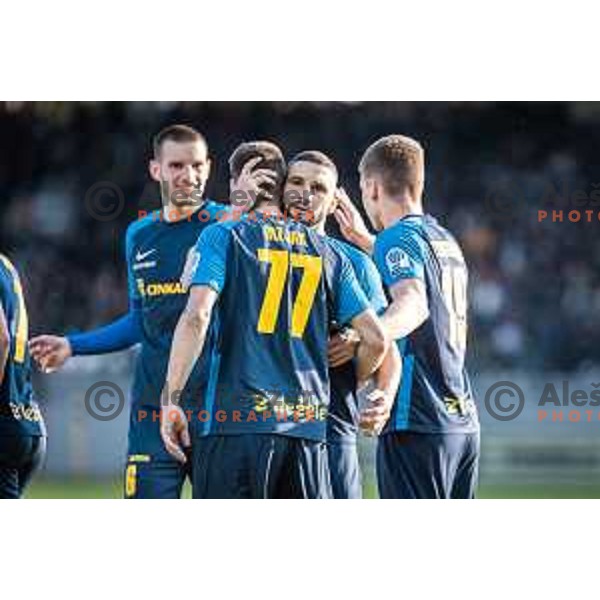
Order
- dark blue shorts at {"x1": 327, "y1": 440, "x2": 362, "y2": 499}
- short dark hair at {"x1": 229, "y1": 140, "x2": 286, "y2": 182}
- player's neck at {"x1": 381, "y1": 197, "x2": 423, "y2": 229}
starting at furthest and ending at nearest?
short dark hair at {"x1": 229, "y1": 140, "x2": 286, "y2": 182} < player's neck at {"x1": 381, "y1": 197, "x2": 423, "y2": 229} < dark blue shorts at {"x1": 327, "y1": 440, "x2": 362, "y2": 499}

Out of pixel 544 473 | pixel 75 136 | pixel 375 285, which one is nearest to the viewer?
pixel 375 285

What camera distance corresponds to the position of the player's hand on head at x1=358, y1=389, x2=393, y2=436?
683 cm

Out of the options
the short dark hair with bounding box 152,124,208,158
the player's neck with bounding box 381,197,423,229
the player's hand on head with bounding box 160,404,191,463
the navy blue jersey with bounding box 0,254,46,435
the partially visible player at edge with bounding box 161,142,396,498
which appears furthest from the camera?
the short dark hair with bounding box 152,124,208,158

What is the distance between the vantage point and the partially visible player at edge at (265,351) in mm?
6301

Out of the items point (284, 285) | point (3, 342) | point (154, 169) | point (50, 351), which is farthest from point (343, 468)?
point (154, 169)

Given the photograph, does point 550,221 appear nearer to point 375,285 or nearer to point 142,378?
point 375,285

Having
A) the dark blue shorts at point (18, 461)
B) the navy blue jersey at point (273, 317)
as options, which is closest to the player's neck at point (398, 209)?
the navy blue jersey at point (273, 317)

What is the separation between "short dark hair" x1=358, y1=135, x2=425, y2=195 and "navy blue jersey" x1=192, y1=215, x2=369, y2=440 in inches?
37.8

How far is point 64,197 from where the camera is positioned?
851 cm

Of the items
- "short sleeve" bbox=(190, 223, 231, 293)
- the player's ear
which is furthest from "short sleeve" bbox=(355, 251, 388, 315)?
the player's ear

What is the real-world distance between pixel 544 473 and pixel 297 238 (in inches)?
168

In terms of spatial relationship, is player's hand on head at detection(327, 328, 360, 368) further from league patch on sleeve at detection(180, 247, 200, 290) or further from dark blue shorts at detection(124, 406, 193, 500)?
dark blue shorts at detection(124, 406, 193, 500)
